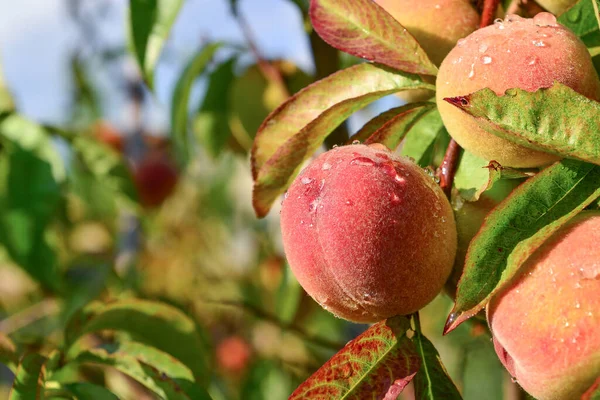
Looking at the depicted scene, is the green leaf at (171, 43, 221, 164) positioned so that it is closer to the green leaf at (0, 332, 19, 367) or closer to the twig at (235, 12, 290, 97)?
the twig at (235, 12, 290, 97)

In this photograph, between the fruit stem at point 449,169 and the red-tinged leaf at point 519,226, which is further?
the fruit stem at point 449,169

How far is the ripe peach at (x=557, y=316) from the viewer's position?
0.58m

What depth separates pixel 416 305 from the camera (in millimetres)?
676

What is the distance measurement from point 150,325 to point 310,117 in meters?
0.50

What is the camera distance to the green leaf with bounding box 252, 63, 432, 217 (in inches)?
31.1

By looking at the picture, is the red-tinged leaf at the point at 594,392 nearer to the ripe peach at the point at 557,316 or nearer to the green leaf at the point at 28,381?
the ripe peach at the point at 557,316

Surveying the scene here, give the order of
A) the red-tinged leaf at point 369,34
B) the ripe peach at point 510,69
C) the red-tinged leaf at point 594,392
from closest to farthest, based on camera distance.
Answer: the red-tinged leaf at point 594,392 → the ripe peach at point 510,69 → the red-tinged leaf at point 369,34

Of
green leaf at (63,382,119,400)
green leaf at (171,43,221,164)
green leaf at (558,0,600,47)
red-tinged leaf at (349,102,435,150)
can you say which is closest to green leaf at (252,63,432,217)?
red-tinged leaf at (349,102,435,150)

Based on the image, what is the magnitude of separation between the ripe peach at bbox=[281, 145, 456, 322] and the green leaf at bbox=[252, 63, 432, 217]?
4.1 inches

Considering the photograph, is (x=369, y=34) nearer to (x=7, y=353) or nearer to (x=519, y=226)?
(x=519, y=226)

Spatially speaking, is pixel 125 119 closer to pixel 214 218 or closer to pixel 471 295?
pixel 214 218

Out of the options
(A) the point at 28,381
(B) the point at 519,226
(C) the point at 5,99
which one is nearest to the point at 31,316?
(C) the point at 5,99

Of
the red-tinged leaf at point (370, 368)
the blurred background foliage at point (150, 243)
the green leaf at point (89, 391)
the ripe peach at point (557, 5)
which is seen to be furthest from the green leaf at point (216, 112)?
the red-tinged leaf at point (370, 368)

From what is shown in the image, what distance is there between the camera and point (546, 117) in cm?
59
